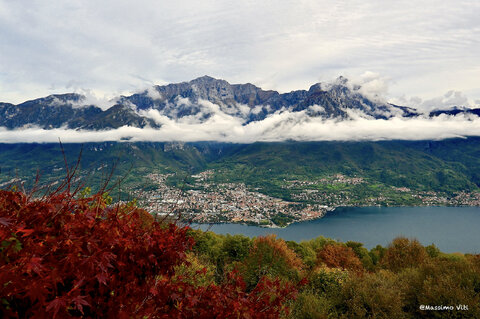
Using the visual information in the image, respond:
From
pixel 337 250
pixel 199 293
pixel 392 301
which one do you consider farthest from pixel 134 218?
pixel 337 250

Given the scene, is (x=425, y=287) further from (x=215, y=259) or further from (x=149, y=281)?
(x=215, y=259)

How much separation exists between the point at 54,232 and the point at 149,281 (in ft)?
5.26

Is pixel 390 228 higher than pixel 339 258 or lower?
lower

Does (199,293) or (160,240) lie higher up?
(160,240)

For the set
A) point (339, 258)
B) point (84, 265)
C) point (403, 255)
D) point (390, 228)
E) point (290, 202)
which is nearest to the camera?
point (84, 265)

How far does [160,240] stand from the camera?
4176 millimetres

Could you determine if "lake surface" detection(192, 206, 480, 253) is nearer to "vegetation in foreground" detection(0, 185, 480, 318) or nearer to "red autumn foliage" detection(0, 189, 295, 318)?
"vegetation in foreground" detection(0, 185, 480, 318)

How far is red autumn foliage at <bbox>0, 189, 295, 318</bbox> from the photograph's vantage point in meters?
2.72

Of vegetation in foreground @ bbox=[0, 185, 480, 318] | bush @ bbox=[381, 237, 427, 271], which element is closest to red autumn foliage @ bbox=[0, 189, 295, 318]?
vegetation in foreground @ bbox=[0, 185, 480, 318]

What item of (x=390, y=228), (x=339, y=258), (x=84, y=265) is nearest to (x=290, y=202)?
(x=390, y=228)

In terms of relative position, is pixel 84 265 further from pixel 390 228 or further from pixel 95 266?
pixel 390 228

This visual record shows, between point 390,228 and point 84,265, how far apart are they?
128 metres

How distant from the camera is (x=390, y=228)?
355ft

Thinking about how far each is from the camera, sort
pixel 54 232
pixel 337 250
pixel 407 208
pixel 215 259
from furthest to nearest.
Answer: pixel 407 208 < pixel 337 250 < pixel 215 259 < pixel 54 232
